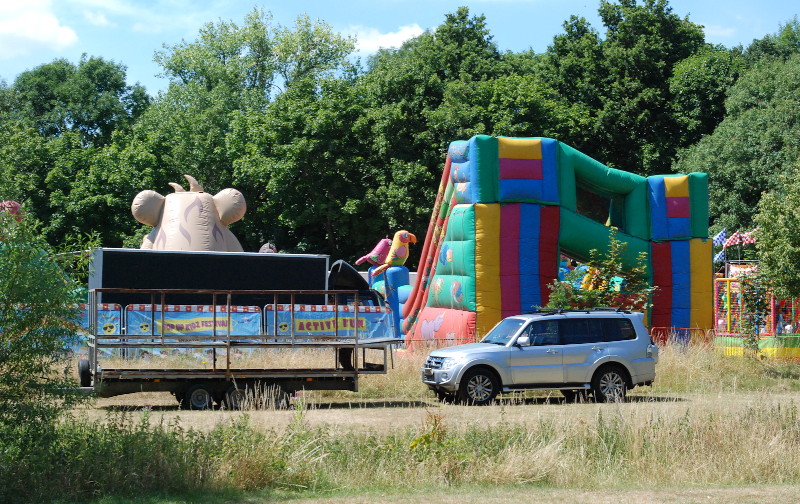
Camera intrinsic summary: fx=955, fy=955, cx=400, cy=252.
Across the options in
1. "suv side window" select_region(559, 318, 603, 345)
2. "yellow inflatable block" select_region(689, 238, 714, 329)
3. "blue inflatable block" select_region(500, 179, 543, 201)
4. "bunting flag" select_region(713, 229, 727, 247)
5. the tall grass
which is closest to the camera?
the tall grass

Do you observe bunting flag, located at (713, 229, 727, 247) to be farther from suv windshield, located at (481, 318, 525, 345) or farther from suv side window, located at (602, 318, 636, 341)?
suv windshield, located at (481, 318, 525, 345)

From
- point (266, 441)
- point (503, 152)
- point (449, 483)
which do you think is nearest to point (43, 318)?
point (266, 441)

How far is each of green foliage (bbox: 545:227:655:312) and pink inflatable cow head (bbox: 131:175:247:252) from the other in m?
10.4

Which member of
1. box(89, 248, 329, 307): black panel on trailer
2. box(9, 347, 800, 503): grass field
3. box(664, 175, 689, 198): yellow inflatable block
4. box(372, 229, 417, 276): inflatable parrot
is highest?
box(664, 175, 689, 198): yellow inflatable block

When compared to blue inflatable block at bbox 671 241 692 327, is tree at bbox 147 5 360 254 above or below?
above

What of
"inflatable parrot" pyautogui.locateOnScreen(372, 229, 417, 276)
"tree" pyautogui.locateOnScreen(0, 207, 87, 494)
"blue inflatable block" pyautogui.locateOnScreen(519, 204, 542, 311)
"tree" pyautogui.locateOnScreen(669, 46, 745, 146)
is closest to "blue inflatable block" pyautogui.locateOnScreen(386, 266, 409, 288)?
"inflatable parrot" pyautogui.locateOnScreen(372, 229, 417, 276)

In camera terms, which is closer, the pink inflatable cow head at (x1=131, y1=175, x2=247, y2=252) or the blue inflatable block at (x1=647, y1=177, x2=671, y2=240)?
the blue inflatable block at (x1=647, y1=177, x2=671, y2=240)

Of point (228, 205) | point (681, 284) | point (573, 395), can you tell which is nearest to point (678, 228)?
point (681, 284)

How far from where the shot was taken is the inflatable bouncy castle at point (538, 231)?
2264 centimetres

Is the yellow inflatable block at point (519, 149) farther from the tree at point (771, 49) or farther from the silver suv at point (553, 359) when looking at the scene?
the tree at point (771, 49)

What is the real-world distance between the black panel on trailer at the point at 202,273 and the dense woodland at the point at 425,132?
530 inches

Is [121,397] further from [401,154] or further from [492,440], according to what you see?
[401,154]

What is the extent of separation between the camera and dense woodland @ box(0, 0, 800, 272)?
40062mm

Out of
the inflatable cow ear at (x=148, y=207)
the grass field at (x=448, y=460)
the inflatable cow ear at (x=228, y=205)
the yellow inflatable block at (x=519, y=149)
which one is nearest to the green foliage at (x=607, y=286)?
the yellow inflatable block at (x=519, y=149)
